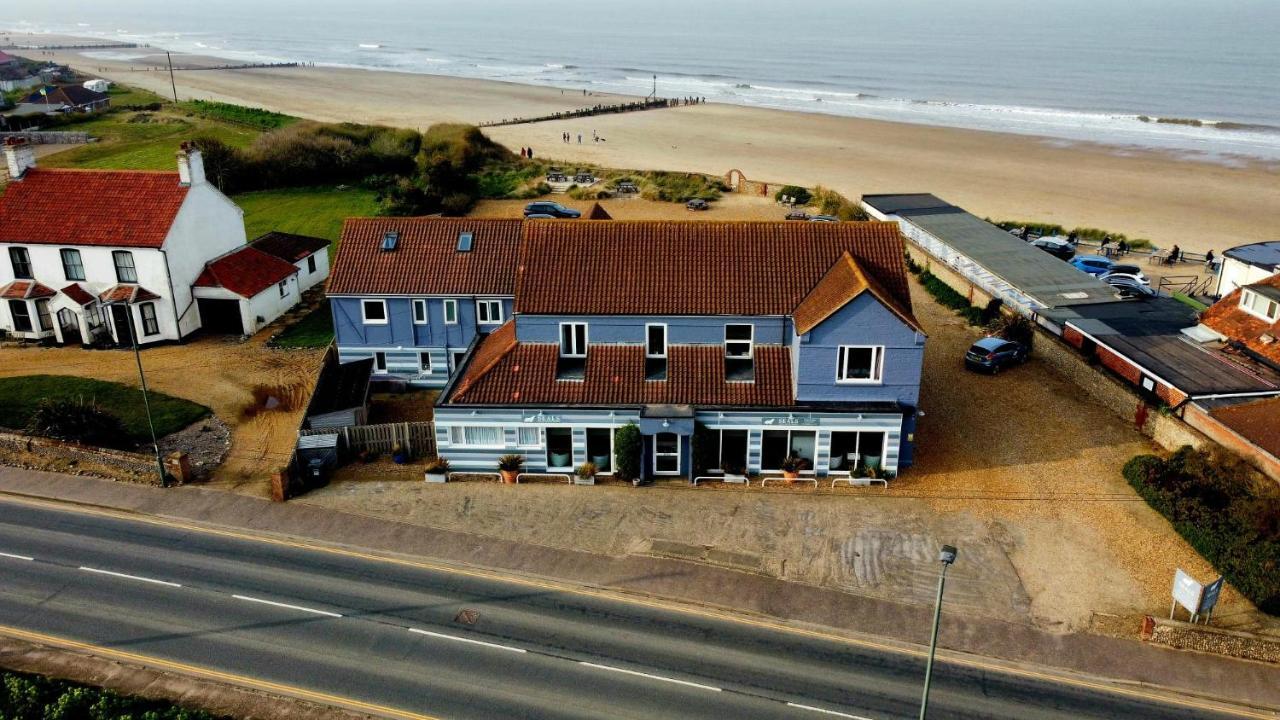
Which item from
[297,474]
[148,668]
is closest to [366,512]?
[297,474]

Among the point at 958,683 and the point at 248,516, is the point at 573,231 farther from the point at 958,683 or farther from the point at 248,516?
the point at 958,683

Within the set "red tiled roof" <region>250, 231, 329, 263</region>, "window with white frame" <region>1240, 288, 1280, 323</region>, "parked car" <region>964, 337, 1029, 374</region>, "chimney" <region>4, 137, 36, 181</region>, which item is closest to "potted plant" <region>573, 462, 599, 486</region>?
"parked car" <region>964, 337, 1029, 374</region>

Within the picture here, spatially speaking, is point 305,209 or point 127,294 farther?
point 305,209

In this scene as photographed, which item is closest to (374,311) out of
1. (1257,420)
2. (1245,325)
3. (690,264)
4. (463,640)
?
(690,264)

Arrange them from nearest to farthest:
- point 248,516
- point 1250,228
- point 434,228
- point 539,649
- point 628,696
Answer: point 628,696 → point 539,649 → point 248,516 → point 434,228 → point 1250,228

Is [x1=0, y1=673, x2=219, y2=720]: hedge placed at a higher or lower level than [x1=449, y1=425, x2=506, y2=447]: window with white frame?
lower

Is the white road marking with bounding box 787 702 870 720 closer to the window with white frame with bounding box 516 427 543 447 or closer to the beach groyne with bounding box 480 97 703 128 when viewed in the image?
the window with white frame with bounding box 516 427 543 447

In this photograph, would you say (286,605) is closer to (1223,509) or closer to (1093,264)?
(1223,509)
